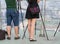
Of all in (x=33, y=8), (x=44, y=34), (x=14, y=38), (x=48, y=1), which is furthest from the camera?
(x=48, y=1)

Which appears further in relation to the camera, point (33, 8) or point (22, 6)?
point (22, 6)

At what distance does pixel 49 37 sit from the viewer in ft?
30.5

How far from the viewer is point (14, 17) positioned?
28.6 ft

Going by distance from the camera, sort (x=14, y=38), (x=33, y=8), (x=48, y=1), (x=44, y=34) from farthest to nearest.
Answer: (x=48, y=1)
(x=44, y=34)
(x=14, y=38)
(x=33, y=8)

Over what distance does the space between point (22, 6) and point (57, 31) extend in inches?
66.1

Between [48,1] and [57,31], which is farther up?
[48,1]

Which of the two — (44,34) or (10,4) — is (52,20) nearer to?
(44,34)

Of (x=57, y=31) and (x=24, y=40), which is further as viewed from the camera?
(x=57, y=31)

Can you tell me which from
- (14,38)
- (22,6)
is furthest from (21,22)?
(14,38)

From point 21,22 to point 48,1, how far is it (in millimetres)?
1359

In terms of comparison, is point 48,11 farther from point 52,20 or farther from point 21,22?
point 21,22

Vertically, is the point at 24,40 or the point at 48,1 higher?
the point at 48,1

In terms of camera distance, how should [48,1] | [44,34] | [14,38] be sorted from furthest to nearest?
[48,1], [44,34], [14,38]

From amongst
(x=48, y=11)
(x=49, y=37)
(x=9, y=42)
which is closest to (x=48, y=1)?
(x=48, y=11)
